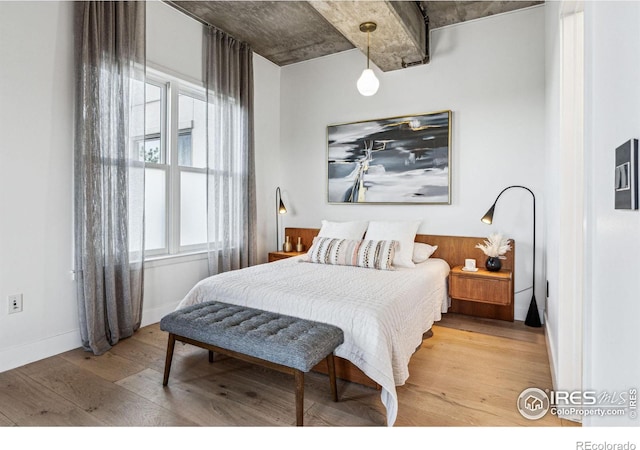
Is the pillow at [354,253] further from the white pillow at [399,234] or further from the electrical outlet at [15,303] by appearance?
the electrical outlet at [15,303]

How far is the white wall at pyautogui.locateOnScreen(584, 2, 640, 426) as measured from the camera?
0.72 m

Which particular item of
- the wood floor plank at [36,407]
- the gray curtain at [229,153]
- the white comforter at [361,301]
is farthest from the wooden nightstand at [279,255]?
the wood floor plank at [36,407]

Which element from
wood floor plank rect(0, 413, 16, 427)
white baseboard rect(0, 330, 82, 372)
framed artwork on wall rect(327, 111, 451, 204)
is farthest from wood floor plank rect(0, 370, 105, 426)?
framed artwork on wall rect(327, 111, 451, 204)

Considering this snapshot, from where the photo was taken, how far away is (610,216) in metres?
0.87

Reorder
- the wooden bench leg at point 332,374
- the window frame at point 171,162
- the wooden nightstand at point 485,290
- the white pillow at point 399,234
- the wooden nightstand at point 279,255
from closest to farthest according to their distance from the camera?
1. the wooden bench leg at point 332,374
2. the wooden nightstand at point 485,290
3. the white pillow at point 399,234
4. the window frame at point 171,162
5. the wooden nightstand at point 279,255

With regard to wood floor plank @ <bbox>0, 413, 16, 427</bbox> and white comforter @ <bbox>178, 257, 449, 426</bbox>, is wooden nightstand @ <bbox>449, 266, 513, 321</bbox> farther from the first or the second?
wood floor plank @ <bbox>0, 413, 16, 427</bbox>

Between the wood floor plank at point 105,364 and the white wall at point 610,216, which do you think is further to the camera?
the wood floor plank at point 105,364

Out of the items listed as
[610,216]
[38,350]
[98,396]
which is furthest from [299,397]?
[38,350]

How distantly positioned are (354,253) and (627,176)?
105 inches

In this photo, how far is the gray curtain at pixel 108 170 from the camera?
2.65 m

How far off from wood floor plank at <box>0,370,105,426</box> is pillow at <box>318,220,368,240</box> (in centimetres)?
261

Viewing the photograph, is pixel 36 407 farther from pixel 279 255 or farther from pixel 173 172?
pixel 279 255

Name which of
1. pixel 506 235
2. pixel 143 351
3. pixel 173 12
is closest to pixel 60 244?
pixel 143 351

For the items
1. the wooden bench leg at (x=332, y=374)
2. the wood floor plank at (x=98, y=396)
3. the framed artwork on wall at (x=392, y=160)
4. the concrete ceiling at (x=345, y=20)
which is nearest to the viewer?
the wood floor plank at (x=98, y=396)
